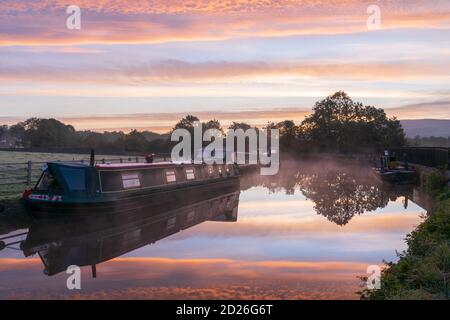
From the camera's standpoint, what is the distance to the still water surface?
11430 mm

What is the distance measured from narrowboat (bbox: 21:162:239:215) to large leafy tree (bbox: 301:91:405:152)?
76.7 m

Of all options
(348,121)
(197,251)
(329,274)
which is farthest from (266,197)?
(348,121)

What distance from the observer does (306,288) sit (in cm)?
1155

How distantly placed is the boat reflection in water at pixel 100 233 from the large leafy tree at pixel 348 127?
262 ft

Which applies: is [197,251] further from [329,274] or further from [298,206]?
[298,206]

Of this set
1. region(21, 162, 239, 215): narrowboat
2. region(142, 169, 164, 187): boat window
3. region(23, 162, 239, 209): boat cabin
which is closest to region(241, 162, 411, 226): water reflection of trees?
region(21, 162, 239, 215): narrowboat

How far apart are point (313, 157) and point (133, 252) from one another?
86723 mm

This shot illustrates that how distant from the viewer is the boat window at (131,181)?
22.9 m

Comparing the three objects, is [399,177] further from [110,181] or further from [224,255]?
[224,255]

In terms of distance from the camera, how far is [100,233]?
18.0 m

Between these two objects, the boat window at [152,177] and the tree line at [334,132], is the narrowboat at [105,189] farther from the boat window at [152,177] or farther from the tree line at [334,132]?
the tree line at [334,132]

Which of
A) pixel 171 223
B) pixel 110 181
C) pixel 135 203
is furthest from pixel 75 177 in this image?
pixel 171 223

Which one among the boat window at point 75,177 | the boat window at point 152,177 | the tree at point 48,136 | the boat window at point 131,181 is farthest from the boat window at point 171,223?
the tree at point 48,136

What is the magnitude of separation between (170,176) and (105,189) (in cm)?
679
